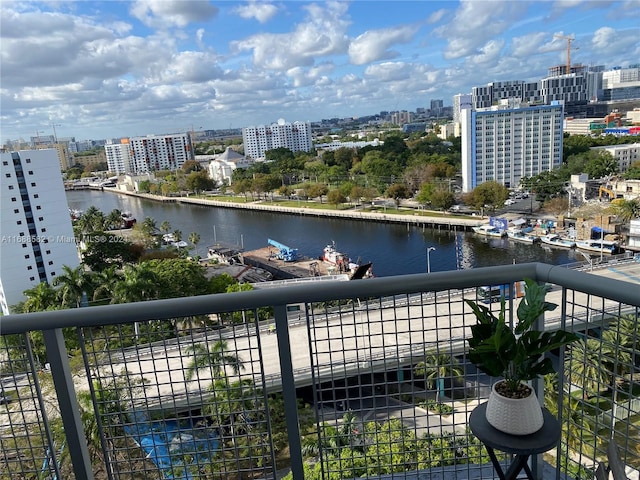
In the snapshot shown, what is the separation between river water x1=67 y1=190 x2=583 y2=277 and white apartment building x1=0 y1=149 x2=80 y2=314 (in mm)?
6044

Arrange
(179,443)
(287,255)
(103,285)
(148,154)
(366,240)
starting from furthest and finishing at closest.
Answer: (148,154) → (366,240) → (287,255) → (103,285) → (179,443)

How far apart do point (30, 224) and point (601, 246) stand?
58.9 feet

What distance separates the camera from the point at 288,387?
92 cm

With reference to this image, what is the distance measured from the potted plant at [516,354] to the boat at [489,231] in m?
19.0

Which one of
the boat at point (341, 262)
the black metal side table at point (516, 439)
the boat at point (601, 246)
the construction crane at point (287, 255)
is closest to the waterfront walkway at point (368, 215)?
the boat at point (601, 246)

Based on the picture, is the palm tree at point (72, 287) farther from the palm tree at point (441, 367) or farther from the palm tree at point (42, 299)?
the palm tree at point (441, 367)

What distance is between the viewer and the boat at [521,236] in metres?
17.7

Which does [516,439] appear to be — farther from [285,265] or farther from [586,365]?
[285,265]

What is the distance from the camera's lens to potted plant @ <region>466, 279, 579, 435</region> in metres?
0.78

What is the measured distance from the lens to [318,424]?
93cm

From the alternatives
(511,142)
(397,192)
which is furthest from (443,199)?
(511,142)

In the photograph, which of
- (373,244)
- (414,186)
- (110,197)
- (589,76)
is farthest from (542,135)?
(589,76)

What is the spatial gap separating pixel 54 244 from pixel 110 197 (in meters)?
25.8

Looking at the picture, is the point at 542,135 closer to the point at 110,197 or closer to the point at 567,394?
the point at 567,394
